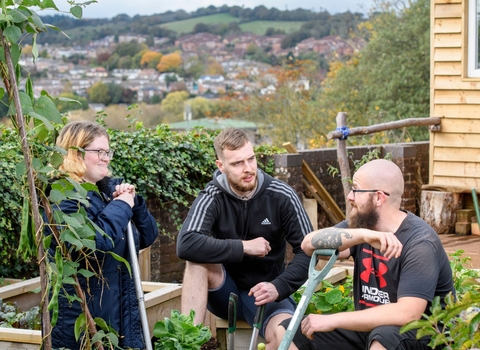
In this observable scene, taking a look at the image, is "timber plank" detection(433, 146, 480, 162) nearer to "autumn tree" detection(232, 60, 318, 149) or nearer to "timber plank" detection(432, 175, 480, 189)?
"timber plank" detection(432, 175, 480, 189)

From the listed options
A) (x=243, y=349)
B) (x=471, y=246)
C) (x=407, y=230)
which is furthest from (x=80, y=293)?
(x=471, y=246)

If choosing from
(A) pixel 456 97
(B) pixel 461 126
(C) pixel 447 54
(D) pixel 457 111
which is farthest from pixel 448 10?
(B) pixel 461 126

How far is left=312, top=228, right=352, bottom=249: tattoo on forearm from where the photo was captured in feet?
9.23

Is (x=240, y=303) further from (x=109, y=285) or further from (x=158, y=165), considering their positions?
(x=158, y=165)

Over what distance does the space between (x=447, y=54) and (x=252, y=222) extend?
475cm

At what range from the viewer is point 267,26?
6881cm

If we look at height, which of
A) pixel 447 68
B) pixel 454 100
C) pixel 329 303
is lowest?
pixel 329 303

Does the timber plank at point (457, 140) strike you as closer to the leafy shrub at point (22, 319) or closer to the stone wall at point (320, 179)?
the stone wall at point (320, 179)

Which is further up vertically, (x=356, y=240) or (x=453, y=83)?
(x=453, y=83)

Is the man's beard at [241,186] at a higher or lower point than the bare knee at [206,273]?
higher

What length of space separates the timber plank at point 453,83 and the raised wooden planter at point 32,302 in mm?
4527

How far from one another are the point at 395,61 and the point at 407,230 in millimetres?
18159

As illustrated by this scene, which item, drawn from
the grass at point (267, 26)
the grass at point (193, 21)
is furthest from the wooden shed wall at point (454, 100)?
the grass at point (193, 21)

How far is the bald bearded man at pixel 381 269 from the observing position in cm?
287
